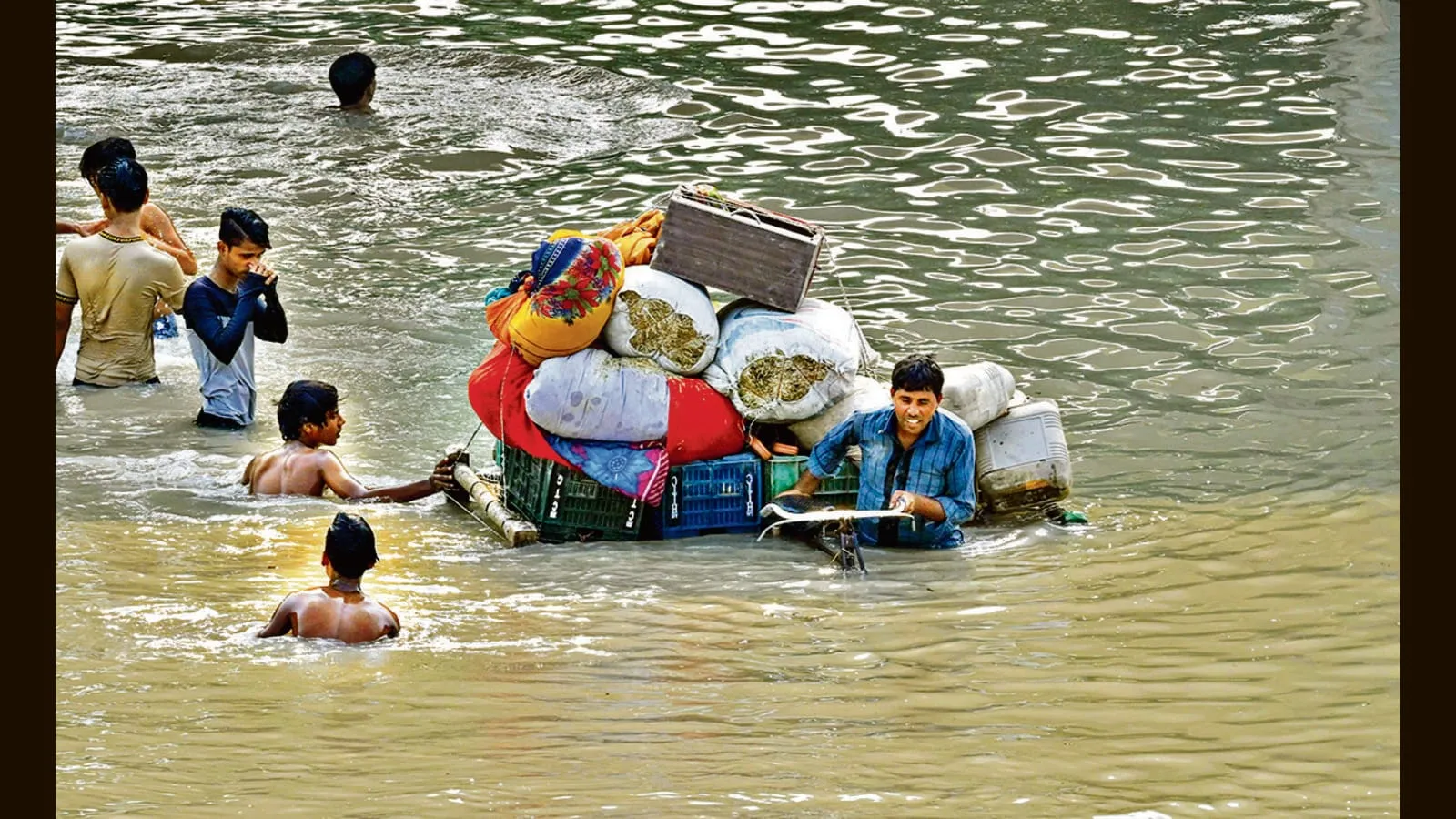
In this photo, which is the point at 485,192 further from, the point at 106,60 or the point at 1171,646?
the point at 1171,646

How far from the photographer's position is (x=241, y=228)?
8258mm

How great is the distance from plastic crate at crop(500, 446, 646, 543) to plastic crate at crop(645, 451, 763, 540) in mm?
112

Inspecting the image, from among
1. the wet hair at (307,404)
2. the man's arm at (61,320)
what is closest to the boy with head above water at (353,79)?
the man's arm at (61,320)

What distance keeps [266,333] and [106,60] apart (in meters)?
9.64

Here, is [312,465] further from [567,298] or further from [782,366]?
[782,366]

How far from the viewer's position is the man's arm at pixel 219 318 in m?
8.39

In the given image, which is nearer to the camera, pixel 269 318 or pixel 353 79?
pixel 269 318

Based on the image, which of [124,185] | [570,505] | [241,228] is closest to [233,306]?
[241,228]

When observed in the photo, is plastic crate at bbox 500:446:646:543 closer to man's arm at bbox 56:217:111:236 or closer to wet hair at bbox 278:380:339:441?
wet hair at bbox 278:380:339:441

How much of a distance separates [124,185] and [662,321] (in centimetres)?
308

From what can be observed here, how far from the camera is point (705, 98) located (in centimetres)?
1516

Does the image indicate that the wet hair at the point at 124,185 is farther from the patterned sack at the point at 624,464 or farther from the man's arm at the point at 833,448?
the man's arm at the point at 833,448

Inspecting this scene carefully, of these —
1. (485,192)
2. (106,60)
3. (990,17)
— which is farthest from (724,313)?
(106,60)

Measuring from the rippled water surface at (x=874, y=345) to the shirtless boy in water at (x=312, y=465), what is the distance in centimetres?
13
